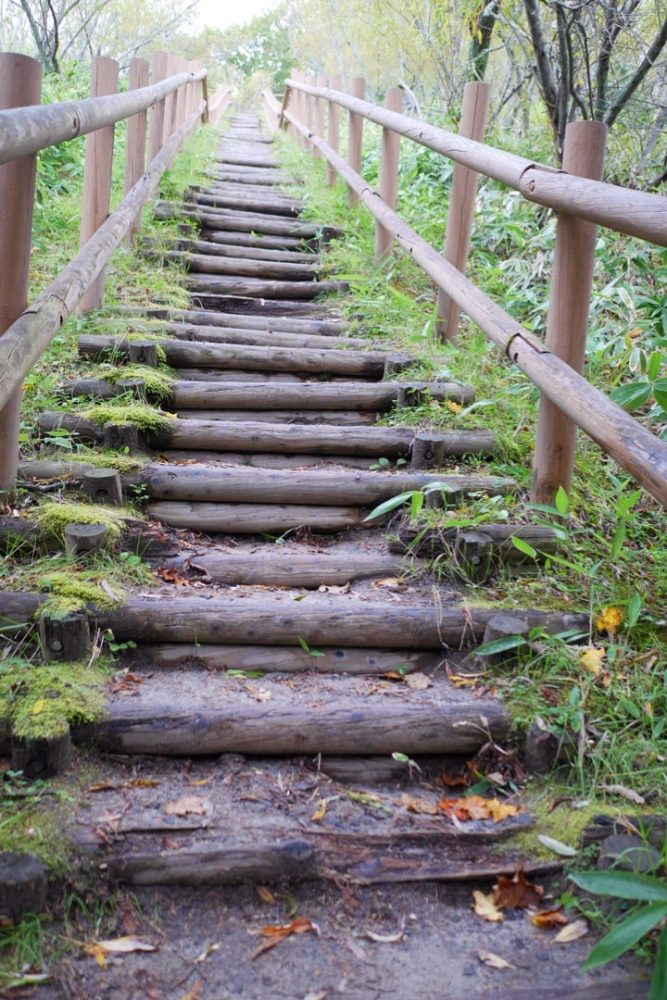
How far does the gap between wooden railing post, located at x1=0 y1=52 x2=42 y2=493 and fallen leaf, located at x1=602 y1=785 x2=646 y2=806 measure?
2.02 meters

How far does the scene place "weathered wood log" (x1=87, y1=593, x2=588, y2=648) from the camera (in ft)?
8.87

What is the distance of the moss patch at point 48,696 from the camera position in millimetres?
2209

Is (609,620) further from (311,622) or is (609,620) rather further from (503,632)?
(311,622)

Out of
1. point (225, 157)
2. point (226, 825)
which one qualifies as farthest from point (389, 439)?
point (225, 157)

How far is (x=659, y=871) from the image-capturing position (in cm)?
201

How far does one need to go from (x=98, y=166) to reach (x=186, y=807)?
3266 mm

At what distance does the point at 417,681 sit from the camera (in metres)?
2.71

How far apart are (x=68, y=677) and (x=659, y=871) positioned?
1.50 m

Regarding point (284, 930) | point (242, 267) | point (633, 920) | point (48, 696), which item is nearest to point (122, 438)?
point (48, 696)

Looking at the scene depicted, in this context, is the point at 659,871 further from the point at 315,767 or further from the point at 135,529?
the point at 135,529

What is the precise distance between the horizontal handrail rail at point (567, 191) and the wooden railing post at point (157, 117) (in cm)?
301

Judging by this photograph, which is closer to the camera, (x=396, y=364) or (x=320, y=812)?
(x=320, y=812)

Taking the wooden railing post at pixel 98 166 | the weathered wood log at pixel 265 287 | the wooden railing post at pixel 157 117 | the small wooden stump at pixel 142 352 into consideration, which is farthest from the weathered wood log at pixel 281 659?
the wooden railing post at pixel 157 117

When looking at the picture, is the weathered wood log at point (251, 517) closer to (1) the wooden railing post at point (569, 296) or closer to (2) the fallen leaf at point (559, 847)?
(1) the wooden railing post at point (569, 296)
